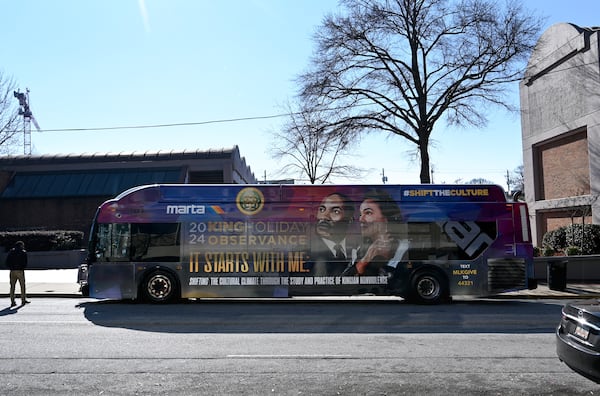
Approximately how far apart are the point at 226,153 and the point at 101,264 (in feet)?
66.6

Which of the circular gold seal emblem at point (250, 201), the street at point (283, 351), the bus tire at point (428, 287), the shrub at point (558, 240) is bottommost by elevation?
the street at point (283, 351)

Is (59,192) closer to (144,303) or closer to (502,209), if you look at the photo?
(144,303)

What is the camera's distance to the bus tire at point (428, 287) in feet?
44.2

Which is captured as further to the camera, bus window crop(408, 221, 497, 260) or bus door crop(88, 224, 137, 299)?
bus window crop(408, 221, 497, 260)

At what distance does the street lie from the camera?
5.95 metres

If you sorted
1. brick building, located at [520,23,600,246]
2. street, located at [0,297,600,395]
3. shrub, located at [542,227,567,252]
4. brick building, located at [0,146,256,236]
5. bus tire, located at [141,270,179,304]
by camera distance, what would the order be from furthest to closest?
brick building, located at [0,146,256,236], shrub, located at [542,227,567,252], brick building, located at [520,23,600,246], bus tire, located at [141,270,179,304], street, located at [0,297,600,395]

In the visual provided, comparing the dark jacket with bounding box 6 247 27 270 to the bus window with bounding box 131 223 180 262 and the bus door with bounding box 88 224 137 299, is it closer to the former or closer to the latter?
the bus door with bounding box 88 224 137 299

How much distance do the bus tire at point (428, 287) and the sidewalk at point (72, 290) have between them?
3.17 m

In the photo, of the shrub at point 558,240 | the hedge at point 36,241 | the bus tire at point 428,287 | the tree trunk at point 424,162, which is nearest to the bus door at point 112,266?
the bus tire at point 428,287

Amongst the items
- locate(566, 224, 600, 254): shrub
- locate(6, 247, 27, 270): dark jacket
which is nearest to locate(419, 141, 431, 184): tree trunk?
locate(566, 224, 600, 254): shrub

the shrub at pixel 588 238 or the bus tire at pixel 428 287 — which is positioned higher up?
the shrub at pixel 588 238

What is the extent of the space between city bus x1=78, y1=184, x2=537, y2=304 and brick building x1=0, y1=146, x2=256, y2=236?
18.6 meters

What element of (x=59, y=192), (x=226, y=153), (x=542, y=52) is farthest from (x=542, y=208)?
(x=59, y=192)

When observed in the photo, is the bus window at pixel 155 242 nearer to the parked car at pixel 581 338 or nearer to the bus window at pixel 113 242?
the bus window at pixel 113 242
